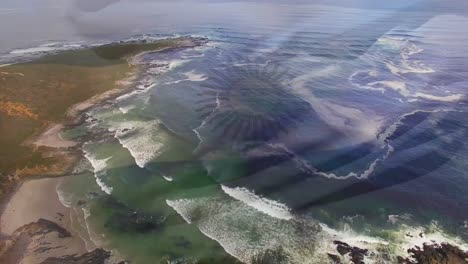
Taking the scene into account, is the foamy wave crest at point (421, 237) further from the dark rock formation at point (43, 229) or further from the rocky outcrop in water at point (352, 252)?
the dark rock formation at point (43, 229)

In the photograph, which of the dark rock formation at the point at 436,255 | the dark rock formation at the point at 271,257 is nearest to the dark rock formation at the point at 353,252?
the dark rock formation at the point at 436,255

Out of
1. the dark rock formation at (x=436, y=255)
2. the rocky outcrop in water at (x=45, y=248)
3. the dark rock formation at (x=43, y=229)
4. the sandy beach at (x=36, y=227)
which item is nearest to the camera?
the dark rock formation at (x=436, y=255)

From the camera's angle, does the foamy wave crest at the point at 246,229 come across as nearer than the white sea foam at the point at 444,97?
Yes

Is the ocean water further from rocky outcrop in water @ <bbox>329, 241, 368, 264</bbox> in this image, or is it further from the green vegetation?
the green vegetation

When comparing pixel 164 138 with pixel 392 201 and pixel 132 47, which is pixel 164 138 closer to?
pixel 392 201

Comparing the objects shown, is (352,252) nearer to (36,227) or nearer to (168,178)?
(168,178)

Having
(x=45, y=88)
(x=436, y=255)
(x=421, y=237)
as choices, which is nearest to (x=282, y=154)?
(x=421, y=237)
